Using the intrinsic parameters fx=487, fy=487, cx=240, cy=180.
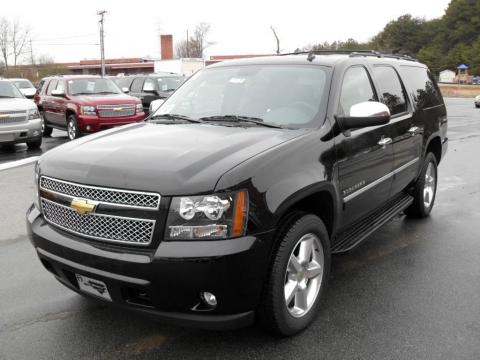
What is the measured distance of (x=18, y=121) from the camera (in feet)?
36.9

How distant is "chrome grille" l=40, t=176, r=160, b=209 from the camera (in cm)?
266

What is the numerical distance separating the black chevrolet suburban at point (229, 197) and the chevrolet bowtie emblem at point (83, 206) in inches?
0.5

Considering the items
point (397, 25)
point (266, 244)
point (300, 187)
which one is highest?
point (397, 25)

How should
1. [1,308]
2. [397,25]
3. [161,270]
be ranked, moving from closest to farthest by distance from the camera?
[161,270] < [1,308] < [397,25]

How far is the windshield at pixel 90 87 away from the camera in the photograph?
13688mm

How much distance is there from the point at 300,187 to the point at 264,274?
0.60m

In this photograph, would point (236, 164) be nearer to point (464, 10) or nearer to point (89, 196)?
point (89, 196)

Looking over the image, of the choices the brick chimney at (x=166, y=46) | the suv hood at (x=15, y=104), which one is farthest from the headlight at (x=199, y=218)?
the brick chimney at (x=166, y=46)

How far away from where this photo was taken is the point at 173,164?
2.80 m

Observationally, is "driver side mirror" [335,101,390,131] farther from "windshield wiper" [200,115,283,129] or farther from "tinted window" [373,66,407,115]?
"tinted window" [373,66,407,115]

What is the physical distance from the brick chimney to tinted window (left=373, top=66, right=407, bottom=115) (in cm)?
7343

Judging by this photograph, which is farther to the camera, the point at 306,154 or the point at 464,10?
the point at 464,10

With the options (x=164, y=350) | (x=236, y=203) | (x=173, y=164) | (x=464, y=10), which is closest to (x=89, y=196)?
(x=173, y=164)

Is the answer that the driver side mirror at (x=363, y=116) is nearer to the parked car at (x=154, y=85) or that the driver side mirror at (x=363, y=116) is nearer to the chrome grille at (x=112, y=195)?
the chrome grille at (x=112, y=195)
